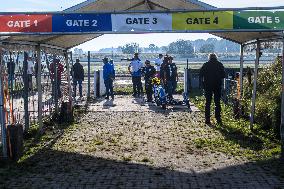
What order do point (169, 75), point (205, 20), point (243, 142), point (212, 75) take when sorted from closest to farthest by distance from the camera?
point (205, 20) < point (243, 142) < point (212, 75) < point (169, 75)

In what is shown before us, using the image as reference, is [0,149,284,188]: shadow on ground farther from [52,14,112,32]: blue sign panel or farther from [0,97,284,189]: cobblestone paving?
[52,14,112,32]: blue sign panel

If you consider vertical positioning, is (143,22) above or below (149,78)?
above

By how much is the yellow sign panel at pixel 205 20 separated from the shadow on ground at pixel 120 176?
271 cm

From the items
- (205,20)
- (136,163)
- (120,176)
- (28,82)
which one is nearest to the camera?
(120,176)

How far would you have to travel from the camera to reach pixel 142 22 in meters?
8.66

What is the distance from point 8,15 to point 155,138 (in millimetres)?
4613

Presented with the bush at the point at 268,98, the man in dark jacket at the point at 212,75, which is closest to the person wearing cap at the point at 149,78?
the bush at the point at 268,98

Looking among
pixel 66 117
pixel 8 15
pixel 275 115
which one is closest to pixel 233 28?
pixel 275 115

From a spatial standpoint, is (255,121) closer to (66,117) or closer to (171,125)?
(171,125)

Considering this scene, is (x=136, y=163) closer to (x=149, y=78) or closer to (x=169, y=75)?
(x=169, y=75)

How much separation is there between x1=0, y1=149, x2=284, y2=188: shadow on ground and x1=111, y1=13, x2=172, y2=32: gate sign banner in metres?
2.63

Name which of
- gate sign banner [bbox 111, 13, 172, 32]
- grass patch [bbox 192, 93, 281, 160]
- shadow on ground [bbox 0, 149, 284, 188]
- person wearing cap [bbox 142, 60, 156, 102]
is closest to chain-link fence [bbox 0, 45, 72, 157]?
shadow on ground [bbox 0, 149, 284, 188]

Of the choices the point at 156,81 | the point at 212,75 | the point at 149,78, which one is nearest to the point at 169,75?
the point at 156,81

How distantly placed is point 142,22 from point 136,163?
2.73 m
